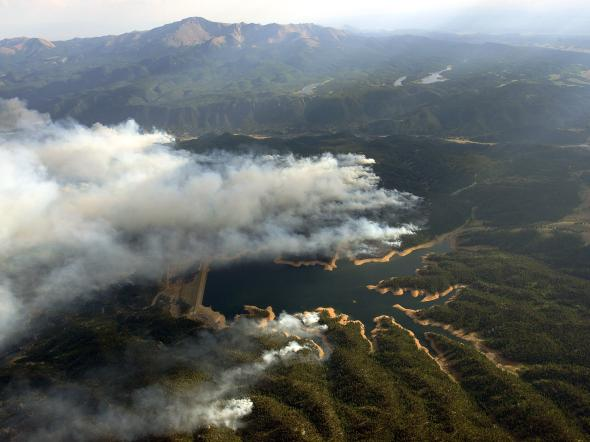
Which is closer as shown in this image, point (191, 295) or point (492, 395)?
point (492, 395)

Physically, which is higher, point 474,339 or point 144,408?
point 144,408

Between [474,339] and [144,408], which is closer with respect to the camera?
[144,408]

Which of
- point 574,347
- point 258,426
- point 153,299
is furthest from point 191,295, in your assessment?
point 574,347

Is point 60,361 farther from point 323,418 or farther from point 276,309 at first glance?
point 323,418

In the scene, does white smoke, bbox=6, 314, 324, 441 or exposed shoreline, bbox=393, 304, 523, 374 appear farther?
exposed shoreline, bbox=393, 304, 523, 374

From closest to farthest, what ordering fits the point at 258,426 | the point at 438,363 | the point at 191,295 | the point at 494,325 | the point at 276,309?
the point at 258,426 → the point at 438,363 → the point at 494,325 → the point at 276,309 → the point at 191,295

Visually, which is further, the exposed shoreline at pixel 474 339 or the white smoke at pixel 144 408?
the exposed shoreline at pixel 474 339

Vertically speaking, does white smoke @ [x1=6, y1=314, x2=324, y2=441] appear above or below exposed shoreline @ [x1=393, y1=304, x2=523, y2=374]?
above

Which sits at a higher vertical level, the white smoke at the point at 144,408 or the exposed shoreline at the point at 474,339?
the white smoke at the point at 144,408
